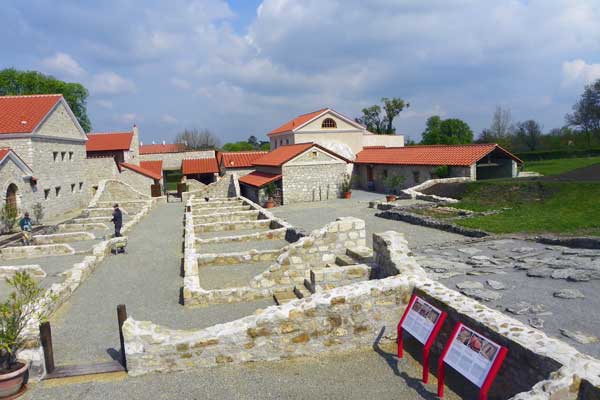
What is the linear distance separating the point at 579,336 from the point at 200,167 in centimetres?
4198

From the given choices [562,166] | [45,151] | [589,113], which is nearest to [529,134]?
[589,113]

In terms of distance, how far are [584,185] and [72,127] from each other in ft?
101

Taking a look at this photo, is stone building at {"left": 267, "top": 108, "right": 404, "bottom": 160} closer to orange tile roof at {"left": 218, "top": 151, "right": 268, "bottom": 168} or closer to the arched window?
the arched window

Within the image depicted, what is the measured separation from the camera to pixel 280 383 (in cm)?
613

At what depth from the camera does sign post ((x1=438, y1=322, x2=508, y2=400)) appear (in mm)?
4668

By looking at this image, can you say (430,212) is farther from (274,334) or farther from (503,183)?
(274,334)

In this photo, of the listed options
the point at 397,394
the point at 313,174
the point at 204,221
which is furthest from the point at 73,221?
the point at 397,394

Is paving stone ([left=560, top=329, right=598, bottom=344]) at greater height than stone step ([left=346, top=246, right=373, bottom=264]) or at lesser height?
lesser

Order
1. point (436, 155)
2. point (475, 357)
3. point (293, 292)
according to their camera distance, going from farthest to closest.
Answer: point (436, 155) → point (293, 292) → point (475, 357)

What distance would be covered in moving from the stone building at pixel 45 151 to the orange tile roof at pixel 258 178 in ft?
39.1

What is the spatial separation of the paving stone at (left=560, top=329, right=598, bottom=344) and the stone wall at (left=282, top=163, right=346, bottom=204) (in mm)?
25912

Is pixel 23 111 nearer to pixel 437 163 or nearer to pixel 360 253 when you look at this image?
pixel 360 253

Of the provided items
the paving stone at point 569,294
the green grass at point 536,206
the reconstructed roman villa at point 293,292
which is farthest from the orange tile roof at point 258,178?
the paving stone at point 569,294

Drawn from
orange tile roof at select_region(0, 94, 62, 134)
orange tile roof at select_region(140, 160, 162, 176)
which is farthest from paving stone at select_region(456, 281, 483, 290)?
orange tile roof at select_region(140, 160, 162, 176)
